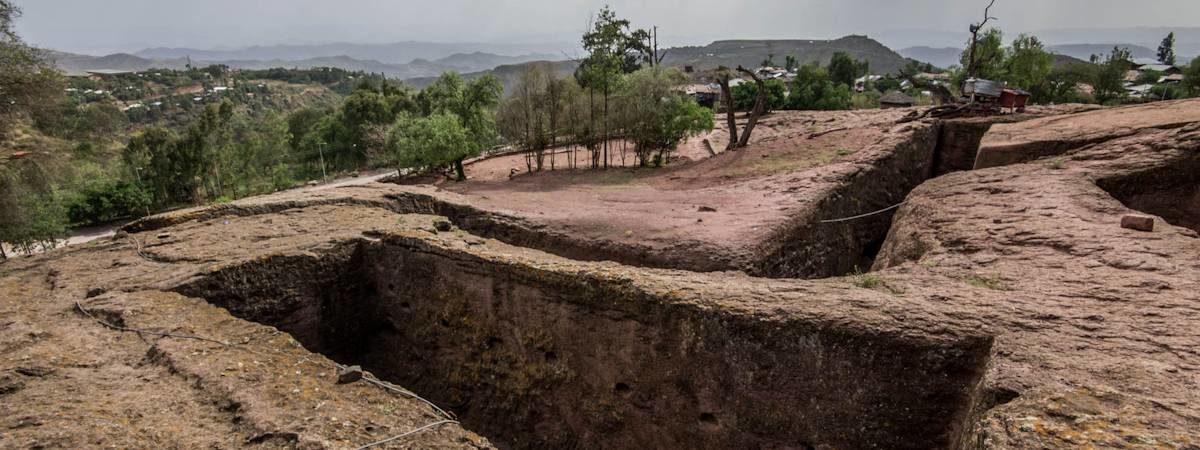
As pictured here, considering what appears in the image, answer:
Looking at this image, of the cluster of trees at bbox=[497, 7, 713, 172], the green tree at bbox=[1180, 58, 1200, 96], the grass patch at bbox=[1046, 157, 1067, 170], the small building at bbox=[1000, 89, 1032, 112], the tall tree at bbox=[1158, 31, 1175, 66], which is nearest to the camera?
the grass patch at bbox=[1046, 157, 1067, 170]

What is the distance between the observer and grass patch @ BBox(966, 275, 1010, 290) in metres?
6.96

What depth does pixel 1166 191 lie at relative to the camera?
Answer: 10656mm

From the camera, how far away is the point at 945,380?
5723mm

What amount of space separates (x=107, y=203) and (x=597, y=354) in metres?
37.9

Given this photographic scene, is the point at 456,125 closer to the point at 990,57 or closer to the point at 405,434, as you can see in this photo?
the point at 405,434

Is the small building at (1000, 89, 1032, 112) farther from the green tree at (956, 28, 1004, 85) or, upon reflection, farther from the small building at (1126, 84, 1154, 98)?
the small building at (1126, 84, 1154, 98)

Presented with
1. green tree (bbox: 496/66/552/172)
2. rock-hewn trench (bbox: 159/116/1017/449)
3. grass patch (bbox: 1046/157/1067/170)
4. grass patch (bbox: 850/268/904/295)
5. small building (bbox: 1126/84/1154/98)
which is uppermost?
small building (bbox: 1126/84/1154/98)

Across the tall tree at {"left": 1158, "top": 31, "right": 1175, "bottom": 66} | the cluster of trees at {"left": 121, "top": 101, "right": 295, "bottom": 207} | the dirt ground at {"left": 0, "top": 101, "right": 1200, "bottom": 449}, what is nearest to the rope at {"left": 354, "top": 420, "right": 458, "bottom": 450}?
the dirt ground at {"left": 0, "top": 101, "right": 1200, "bottom": 449}

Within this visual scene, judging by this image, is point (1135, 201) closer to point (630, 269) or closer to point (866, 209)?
point (866, 209)

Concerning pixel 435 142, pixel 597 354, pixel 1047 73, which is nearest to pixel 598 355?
pixel 597 354

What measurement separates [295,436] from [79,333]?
175 inches

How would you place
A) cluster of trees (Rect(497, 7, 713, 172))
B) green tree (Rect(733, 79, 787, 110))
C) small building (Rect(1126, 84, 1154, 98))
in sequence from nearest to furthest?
cluster of trees (Rect(497, 7, 713, 172))
green tree (Rect(733, 79, 787, 110))
small building (Rect(1126, 84, 1154, 98))

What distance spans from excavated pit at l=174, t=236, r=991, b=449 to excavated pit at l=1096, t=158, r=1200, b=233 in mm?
8042

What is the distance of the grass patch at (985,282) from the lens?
6.96 metres
